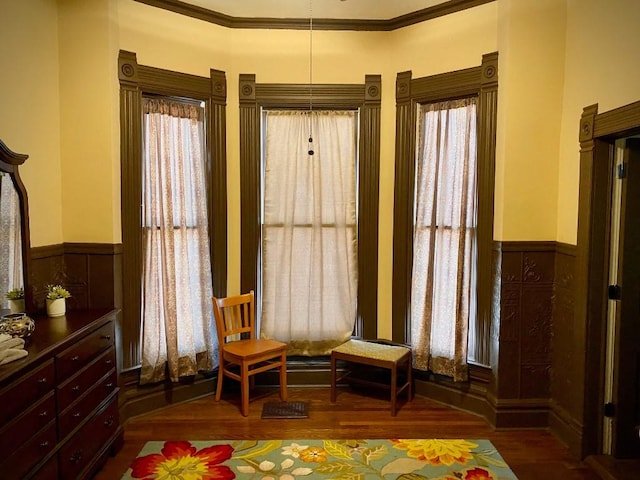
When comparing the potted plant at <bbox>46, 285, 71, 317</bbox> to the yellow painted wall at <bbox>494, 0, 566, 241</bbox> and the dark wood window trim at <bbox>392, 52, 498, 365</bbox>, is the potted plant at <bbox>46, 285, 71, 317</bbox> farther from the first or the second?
the yellow painted wall at <bbox>494, 0, 566, 241</bbox>

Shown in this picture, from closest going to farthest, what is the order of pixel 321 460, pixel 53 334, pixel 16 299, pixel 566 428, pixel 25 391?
1. pixel 25 391
2. pixel 53 334
3. pixel 16 299
4. pixel 321 460
5. pixel 566 428

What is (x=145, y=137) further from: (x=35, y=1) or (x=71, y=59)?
(x=35, y=1)

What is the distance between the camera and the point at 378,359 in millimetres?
3541

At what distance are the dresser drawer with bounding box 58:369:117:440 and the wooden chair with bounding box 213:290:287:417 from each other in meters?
0.89

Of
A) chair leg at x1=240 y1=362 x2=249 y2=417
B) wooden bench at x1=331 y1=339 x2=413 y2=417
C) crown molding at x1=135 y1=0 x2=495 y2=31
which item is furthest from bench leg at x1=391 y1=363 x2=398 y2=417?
crown molding at x1=135 y1=0 x2=495 y2=31

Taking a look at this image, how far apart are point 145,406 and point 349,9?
11.5 ft

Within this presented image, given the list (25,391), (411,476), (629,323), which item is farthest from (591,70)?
(25,391)

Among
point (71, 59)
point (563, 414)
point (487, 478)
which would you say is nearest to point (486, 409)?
point (563, 414)

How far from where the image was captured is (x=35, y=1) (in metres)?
2.92

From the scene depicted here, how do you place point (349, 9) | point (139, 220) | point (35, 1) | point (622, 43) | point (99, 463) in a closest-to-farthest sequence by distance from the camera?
point (622, 43) → point (99, 463) → point (35, 1) → point (139, 220) → point (349, 9)

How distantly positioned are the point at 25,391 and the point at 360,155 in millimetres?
2890

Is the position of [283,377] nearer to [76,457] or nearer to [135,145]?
[76,457]

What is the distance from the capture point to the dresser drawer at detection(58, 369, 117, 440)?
2322 mm

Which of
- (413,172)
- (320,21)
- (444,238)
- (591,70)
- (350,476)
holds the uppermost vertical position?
(320,21)
